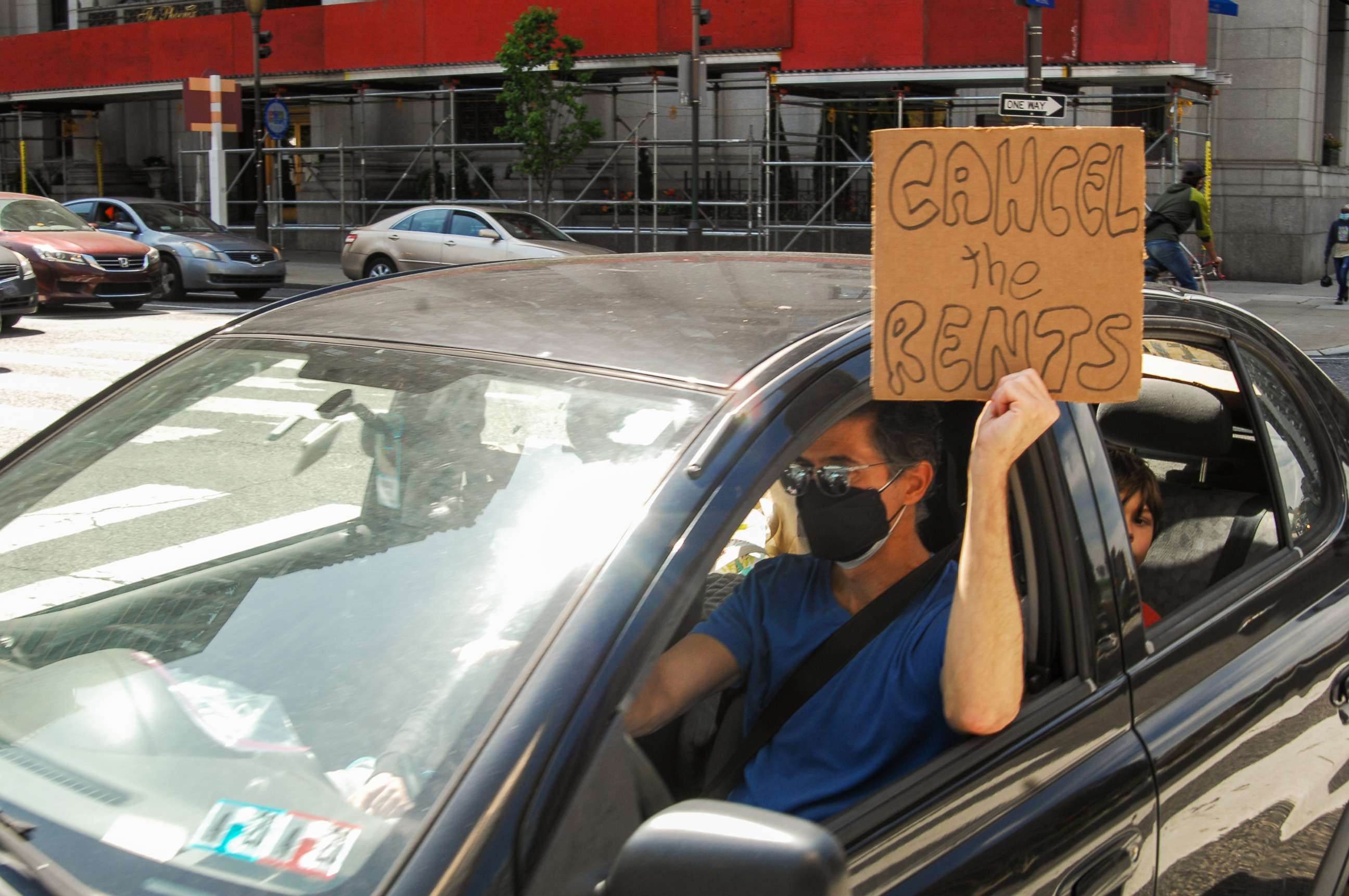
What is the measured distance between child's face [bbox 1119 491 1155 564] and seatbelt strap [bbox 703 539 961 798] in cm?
74

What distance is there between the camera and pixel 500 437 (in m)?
1.92

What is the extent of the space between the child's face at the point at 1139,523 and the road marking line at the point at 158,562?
158cm

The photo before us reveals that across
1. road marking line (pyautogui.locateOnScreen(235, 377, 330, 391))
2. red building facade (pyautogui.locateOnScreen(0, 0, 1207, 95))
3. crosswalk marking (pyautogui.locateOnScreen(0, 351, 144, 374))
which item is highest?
red building facade (pyautogui.locateOnScreen(0, 0, 1207, 95))

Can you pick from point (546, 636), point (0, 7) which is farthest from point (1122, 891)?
point (0, 7)

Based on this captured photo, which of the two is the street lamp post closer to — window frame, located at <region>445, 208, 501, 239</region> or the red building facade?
the red building facade

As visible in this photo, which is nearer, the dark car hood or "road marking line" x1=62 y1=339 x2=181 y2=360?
"road marking line" x1=62 y1=339 x2=181 y2=360

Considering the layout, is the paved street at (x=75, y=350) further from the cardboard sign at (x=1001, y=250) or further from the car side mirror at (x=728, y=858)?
the car side mirror at (x=728, y=858)

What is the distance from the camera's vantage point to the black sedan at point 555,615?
1463 mm

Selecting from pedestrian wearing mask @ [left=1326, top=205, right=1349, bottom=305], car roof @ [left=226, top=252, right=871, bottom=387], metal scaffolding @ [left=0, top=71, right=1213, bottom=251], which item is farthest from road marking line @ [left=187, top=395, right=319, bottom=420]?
pedestrian wearing mask @ [left=1326, top=205, right=1349, bottom=305]

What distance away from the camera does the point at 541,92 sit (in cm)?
2231

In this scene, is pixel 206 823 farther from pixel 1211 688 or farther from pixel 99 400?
pixel 1211 688

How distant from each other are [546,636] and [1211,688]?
50.5 inches

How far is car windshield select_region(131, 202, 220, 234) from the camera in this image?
67.8 feet

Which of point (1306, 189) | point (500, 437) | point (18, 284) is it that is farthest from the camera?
point (1306, 189)
